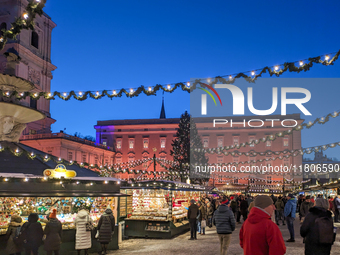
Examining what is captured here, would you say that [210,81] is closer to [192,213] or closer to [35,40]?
[192,213]

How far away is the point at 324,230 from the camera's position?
19.9 ft

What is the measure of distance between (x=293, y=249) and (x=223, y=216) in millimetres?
3349

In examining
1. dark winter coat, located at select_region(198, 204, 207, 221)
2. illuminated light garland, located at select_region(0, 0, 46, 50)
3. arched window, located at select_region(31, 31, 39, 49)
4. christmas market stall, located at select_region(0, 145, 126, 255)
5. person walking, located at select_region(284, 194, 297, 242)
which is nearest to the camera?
illuminated light garland, located at select_region(0, 0, 46, 50)

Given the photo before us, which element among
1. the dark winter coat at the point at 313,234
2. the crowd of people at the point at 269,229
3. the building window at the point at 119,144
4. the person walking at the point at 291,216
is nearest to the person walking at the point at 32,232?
the crowd of people at the point at 269,229

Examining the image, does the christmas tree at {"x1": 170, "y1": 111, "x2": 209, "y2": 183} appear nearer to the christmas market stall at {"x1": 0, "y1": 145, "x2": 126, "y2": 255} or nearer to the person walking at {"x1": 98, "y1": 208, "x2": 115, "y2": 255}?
the christmas market stall at {"x1": 0, "y1": 145, "x2": 126, "y2": 255}

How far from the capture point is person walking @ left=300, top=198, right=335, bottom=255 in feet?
19.9

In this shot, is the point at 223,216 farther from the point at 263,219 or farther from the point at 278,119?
the point at 278,119

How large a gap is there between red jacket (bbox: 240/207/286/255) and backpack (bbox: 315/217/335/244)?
2.16m

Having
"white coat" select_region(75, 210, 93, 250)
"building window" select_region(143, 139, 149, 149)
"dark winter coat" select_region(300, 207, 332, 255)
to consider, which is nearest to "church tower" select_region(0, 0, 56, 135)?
"building window" select_region(143, 139, 149, 149)

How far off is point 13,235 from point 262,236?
22.0 feet

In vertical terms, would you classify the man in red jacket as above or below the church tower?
below

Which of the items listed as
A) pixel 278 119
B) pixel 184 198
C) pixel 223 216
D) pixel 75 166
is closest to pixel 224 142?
pixel 278 119

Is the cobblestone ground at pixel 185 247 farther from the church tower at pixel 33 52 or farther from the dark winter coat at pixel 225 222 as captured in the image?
the church tower at pixel 33 52

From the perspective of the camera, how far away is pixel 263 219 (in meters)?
4.43
